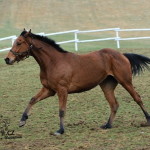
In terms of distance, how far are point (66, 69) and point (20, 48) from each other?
91 cm

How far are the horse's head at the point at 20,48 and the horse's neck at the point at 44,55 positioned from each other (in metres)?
0.18

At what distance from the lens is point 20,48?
8383 millimetres

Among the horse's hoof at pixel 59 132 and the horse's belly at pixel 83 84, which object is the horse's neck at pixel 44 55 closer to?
the horse's belly at pixel 83 84

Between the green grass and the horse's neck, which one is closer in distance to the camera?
the green grass

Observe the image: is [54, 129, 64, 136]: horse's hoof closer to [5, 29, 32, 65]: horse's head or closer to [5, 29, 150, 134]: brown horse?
[5, 29, 150, 134]: brown horse

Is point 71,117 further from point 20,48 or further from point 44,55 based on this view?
point 20,48

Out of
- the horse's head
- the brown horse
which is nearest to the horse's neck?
the brown horse

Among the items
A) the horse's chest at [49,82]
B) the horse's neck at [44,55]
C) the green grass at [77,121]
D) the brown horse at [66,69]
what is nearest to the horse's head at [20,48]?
the brown horse at [66,69]

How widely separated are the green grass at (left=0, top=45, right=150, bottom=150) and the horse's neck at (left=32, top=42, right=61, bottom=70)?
4.10ft

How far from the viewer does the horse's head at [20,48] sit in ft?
27.2

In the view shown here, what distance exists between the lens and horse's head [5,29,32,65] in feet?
27.2

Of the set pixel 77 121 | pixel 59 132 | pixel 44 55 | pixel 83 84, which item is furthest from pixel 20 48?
pixel 77 121

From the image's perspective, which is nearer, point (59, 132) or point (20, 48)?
point (59, 132)

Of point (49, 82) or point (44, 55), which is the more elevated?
point (44, 55)
